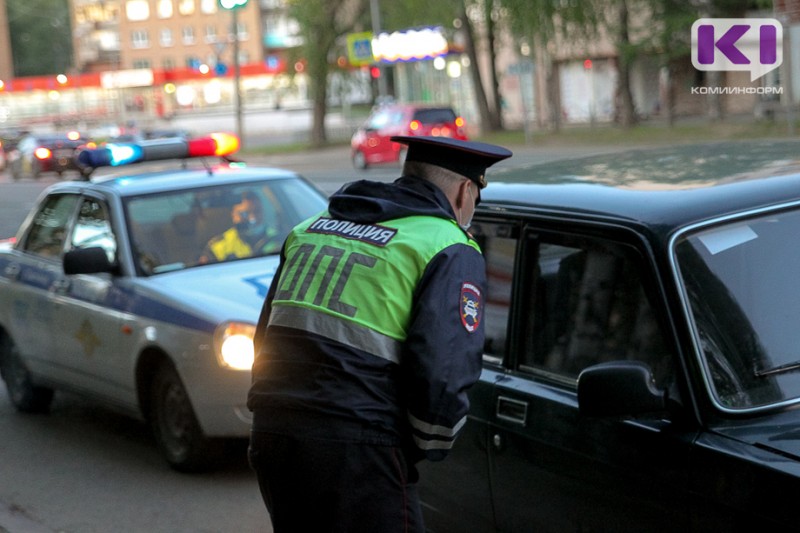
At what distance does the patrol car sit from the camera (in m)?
6.46

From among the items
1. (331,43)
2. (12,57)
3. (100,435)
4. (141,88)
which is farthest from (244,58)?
(100,435)

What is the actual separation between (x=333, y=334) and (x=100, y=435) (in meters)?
5.68

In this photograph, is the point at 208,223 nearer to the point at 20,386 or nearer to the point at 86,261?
the point at 86,261

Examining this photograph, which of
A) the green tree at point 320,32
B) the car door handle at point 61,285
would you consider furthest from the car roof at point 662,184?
the green tree at point 320,32

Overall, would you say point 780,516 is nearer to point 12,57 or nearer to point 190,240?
point 190,240

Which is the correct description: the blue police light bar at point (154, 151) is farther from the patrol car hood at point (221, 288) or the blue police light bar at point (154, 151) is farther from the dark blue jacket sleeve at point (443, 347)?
the dark blue jacket sleeve at point (443, 347)

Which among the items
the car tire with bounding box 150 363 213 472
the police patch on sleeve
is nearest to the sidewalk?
the car tire with bounding box 150 363 213 472

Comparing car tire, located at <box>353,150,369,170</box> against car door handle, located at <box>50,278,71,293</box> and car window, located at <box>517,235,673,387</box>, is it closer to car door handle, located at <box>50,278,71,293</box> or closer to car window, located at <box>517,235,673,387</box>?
car door handle, located at <box>50,278,71,293</box>

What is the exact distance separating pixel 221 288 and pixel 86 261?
2.72 feet

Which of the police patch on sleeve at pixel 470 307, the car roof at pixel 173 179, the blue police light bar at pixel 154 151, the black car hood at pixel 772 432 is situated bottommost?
the black car hood at pixel 772 432

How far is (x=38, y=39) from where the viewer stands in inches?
4815

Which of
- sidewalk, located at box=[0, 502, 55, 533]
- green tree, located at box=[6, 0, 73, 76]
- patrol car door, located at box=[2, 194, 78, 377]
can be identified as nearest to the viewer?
sidewalk, located at box=[0, 502, 55, 533]

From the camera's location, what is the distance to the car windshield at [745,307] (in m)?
3.22

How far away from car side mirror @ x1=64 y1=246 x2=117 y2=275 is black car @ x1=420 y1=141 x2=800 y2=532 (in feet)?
11.1
